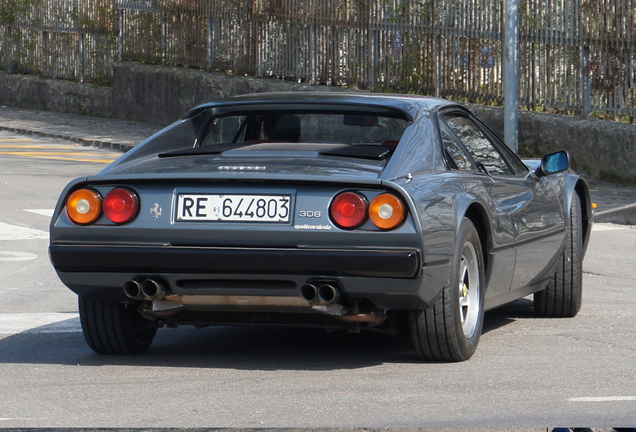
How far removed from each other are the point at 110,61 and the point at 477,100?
40.5ft

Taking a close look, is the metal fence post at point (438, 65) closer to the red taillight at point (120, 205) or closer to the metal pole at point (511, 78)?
the metal pole at point (511, 78)

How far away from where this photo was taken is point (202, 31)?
81.9ft

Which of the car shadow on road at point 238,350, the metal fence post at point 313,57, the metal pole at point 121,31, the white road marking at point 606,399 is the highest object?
the metal pole at point 121,31

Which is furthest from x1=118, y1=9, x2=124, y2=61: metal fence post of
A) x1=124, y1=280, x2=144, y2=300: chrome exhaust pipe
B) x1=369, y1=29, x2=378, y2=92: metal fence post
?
x1=124, y1=280, x2=144, y2=300: chrome exhaust pipe

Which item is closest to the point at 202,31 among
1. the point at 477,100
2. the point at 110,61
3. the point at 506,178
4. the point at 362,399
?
the point at 110,61

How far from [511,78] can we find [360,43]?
570 cm

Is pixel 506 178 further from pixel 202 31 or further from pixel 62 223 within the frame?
pixel 202 31

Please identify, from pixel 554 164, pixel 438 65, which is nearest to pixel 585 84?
pixel 438 65

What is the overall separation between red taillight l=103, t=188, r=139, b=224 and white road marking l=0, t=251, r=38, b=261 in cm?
459

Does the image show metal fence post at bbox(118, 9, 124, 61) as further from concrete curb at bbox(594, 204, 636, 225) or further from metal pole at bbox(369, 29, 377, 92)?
concrete curb at bbox(594, 204, 636, 225)

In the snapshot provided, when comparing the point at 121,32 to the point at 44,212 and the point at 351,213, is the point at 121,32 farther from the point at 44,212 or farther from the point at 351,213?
the point at 351,213

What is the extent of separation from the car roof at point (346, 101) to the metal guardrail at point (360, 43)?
33.0 feet

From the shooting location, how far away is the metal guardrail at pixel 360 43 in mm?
15944

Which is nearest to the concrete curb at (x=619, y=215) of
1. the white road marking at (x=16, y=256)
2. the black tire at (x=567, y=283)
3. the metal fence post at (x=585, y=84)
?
Result: the metal fence post at (x=585, y=84)
